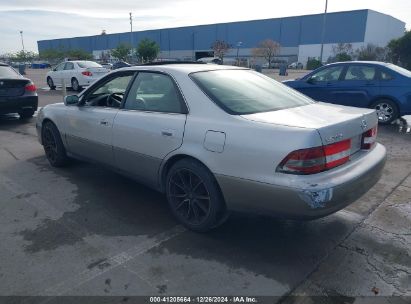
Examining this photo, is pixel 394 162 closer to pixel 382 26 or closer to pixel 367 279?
pixel 367 279

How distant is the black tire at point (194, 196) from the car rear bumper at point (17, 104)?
6715 millimetres

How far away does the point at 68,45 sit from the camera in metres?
116

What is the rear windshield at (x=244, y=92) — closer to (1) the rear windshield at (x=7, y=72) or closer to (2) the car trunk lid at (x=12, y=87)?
(2) the car trunk lid at (x=12, y=87)

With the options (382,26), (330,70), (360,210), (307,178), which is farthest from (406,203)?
(382,26)

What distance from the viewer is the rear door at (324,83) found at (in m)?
8.59

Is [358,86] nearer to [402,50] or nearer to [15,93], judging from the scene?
[15,93]

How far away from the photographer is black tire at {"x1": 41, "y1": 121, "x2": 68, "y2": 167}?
199 inches

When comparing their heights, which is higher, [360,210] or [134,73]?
[134,73]

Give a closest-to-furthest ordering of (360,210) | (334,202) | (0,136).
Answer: (334,202) → (360,210) → (0,136)

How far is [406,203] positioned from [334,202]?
1924 millimetres

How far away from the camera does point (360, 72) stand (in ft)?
27.4

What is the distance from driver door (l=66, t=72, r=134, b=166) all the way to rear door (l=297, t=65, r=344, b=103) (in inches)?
229

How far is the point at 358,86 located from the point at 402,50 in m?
32.9

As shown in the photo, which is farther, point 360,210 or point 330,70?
point 330,70
